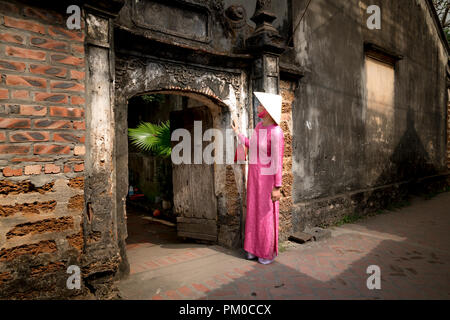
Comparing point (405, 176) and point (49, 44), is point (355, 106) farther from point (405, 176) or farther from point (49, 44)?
point (49, 44)

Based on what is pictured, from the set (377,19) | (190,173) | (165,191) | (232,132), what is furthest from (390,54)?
(165,191)

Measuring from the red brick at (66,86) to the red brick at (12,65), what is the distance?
0.25 metres

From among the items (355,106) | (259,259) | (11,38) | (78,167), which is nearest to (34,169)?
(78,167)

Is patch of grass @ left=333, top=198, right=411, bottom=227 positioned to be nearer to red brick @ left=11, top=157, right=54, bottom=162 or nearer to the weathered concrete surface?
the weathered concrete surface

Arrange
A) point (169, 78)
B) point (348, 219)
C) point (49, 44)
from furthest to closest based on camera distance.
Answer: point (348, 219)
point (169, 78)
point (49, 44)

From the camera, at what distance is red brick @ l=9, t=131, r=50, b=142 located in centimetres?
249

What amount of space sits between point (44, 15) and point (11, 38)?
1.20ft

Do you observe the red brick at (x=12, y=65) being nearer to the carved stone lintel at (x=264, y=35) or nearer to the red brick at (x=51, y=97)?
the red brick at (x=51, y=97)

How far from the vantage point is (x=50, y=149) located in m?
2.67

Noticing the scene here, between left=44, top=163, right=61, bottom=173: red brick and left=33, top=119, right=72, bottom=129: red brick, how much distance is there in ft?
1.13

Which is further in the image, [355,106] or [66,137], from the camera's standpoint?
[355,106]

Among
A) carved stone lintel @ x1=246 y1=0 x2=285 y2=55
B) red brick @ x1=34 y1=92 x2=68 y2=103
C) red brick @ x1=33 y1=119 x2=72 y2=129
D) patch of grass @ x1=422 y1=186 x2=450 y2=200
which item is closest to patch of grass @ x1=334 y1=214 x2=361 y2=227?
carved stone lintel @ x1=246 y1=0 x2=285 y2=55
